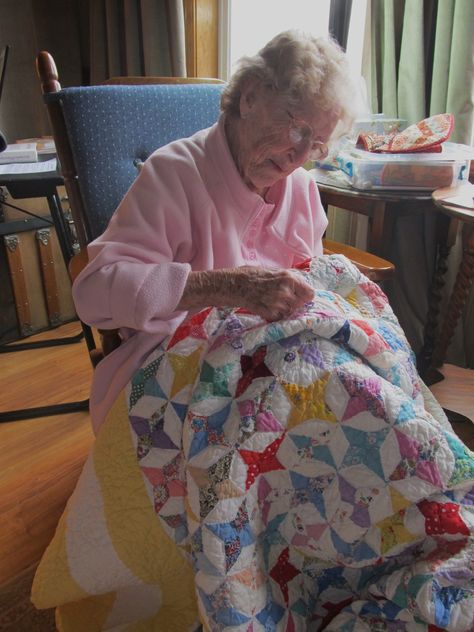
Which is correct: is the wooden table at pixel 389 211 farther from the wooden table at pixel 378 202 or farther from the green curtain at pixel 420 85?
the green curtain at pixel 420 85

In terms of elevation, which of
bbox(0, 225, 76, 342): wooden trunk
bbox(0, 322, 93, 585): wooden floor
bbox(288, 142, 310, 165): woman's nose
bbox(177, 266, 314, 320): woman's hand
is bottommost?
bbox(0, 322, 93, 585): wooden floor

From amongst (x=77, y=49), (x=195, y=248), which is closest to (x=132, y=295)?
(x=195, y=248)

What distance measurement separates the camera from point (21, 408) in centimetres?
177

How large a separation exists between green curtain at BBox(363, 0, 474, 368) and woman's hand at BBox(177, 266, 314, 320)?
3.66ft

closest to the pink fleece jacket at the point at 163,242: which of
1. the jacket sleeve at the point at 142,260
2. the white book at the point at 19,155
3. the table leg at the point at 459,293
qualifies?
the jacket sleeve at the point at 142,260

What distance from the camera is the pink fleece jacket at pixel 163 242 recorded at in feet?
2.67

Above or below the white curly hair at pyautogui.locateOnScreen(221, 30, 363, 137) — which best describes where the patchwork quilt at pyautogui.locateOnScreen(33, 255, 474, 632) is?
below

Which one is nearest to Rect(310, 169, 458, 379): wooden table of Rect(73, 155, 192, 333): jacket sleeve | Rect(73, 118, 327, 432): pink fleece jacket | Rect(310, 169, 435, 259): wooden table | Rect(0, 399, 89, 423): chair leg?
Rect(310, 169, 435, 259): wooden table

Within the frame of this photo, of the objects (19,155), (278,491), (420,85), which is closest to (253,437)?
(278,491)

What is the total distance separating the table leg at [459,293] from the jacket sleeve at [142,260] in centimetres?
90

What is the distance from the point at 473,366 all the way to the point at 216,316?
1349 mm

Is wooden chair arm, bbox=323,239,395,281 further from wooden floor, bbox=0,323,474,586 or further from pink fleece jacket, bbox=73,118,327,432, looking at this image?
wooden floor, bbox=0,323,474,586

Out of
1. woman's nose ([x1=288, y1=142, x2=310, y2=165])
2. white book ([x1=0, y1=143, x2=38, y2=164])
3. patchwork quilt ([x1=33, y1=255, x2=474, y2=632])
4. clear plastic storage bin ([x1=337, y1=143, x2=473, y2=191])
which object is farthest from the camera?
white book ([x1=0, y1=143, x2=38, y2=164])

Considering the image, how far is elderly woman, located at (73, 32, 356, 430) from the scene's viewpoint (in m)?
0.81
